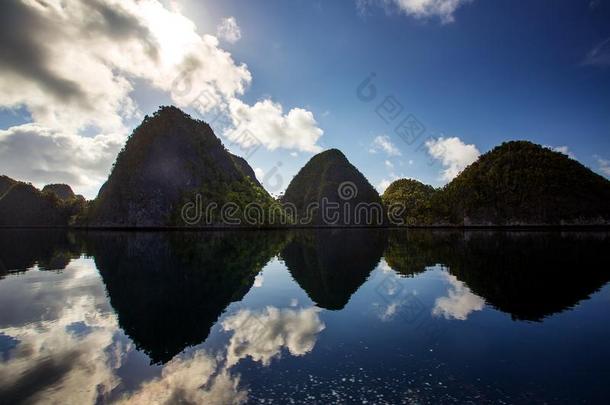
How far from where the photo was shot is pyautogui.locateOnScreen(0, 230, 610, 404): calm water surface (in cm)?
973

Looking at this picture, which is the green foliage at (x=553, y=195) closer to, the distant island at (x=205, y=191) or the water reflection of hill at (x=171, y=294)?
the distant island at (x=205, y=191)

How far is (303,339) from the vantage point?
1440 cm

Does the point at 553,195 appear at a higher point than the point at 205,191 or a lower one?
higher

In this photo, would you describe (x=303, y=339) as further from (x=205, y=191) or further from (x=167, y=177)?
(x=167, y=177)

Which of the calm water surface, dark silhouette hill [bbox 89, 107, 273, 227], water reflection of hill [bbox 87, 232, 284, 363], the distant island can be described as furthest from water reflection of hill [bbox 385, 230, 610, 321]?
dark silhouette hill [bbox 89, 107, 273, 227]

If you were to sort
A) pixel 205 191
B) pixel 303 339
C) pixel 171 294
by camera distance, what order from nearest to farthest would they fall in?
pixel 303 339, pixel 171 294, pixel 205 191

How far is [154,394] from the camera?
966 centimetres

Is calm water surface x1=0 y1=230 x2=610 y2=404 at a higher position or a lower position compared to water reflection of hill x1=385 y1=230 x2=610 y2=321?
lower

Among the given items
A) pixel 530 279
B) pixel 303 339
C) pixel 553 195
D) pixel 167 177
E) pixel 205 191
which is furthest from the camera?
pixel 553 195

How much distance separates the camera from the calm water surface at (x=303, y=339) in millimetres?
9734

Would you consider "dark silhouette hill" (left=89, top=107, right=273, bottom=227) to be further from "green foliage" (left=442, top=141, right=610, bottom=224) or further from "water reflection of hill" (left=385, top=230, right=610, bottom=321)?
"green foliage" (left=442, top=141, right=610, bottom=224)

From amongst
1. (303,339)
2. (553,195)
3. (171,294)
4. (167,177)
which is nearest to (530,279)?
(303,339)

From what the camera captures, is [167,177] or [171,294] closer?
[171,294]

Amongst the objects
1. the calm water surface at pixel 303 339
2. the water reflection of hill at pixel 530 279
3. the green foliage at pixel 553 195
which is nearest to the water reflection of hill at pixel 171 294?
the calm water surface at pixel 303 339
